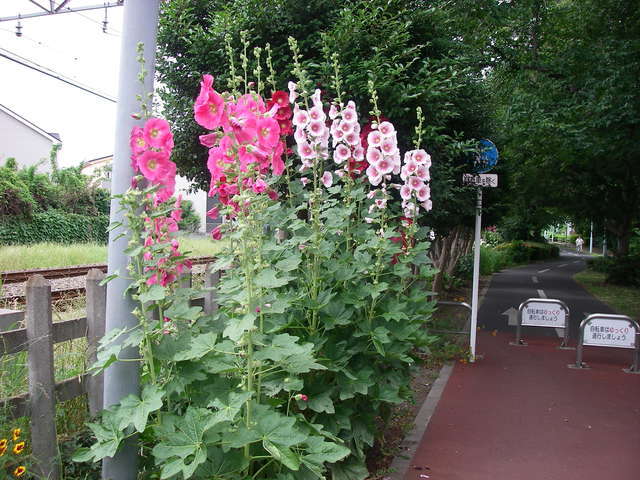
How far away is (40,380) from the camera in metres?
2.99

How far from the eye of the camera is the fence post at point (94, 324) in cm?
344

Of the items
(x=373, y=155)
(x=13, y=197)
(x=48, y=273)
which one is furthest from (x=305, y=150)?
(x=13, y=197)

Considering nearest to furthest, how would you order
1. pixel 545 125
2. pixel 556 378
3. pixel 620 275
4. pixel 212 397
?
pixel 212 397, pixel 556 378, pixel 545 125, pixel 620 275

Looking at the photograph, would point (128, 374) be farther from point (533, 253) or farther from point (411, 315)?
point (533, 253)

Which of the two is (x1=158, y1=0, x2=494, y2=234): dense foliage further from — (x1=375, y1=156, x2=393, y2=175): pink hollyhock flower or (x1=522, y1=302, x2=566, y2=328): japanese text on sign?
(x1=522, y1=302, x2=566, y2=328): japanese text on sign

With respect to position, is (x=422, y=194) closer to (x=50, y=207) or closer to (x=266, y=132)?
(x=266, y=132)

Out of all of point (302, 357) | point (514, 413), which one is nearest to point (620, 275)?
point (514, 413)

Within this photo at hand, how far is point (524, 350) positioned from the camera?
924 cm

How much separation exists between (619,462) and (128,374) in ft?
12.8

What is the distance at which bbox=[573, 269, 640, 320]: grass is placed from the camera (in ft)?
52.3

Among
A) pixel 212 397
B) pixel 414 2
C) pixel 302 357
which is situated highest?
pixel 414 2

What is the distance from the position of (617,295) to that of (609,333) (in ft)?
43.2

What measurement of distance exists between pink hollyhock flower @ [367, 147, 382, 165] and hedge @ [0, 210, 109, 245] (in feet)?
66.8

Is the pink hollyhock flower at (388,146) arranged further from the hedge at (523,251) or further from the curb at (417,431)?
the hedge at (523,251)
